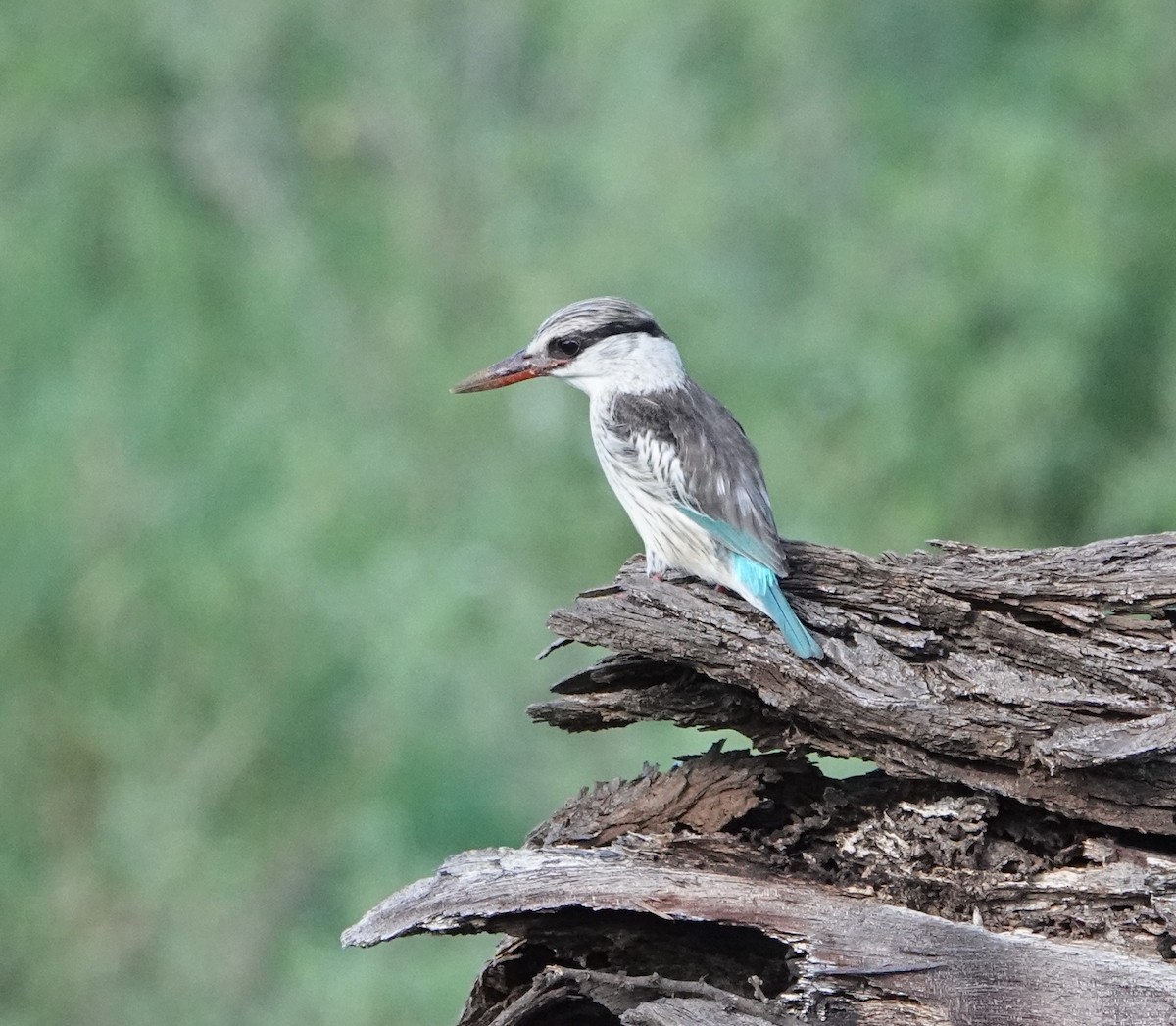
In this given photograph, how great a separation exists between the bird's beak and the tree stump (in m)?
1.28

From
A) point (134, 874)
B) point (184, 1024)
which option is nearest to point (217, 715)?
point (134, 874)

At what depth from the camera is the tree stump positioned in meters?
2.95

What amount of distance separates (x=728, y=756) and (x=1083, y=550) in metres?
0.78

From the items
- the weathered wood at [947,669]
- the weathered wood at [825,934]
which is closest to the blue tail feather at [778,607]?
the weathered wood at [947,669]

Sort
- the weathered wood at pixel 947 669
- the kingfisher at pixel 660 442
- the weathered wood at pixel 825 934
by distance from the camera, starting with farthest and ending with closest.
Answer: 1. the kingfisher at pixel 660 442
2. the weathered wood at pixel 947 669
3. the weathered wood at pixel 825 934

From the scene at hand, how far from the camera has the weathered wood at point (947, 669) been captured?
9.93 ft

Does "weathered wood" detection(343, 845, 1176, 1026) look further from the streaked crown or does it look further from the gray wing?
the streaked crown

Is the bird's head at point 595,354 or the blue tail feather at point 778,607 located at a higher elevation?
the bird's head at point 595,354

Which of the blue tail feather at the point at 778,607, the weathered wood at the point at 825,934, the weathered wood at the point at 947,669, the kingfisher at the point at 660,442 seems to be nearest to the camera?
the weathered wood at the point at 825,934

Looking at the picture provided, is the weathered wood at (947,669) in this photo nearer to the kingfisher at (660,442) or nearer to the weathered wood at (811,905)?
the weathered wood at (811,905)

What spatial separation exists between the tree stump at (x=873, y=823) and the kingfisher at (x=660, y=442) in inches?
13.4

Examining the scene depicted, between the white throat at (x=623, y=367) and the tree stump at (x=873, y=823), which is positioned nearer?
the tree stump at (x=873, y=823)

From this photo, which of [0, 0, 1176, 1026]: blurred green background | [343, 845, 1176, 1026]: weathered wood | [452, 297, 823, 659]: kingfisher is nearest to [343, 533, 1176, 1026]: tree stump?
[343, 845, 1176, 1026]: weathered wood

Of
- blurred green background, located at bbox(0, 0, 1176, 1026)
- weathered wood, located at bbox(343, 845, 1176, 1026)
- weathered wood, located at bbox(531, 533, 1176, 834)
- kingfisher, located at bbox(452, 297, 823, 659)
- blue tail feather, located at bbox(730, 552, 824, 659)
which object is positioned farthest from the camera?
blurred green background, located at bbox(0, 0, 1176, 1026)
